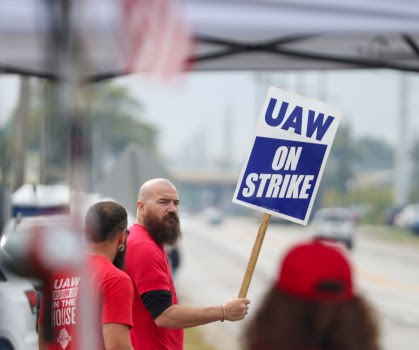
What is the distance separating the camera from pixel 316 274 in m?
2.27

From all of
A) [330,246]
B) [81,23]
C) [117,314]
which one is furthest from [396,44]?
[81,23]

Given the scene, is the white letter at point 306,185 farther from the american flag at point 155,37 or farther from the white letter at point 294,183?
the american flag at point 155,37

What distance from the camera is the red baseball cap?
225 cm

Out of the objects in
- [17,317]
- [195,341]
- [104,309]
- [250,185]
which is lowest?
[195,341]

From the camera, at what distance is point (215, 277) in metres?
29.5

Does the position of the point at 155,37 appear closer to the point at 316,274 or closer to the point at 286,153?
the point at 316,274

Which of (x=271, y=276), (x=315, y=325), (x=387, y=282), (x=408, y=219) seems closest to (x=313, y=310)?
(x=315, y=325)

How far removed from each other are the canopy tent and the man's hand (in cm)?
109

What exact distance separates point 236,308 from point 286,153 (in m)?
0.68

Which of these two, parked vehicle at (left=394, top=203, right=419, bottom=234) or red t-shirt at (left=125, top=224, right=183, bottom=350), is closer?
red t-shirt at (left=125, top=224, right=183, bottom=350)

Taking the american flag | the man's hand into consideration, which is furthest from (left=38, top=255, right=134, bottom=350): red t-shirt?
the american flag

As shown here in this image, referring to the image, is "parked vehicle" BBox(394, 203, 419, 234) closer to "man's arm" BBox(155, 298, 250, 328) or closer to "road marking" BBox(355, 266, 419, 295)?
"road marking" BBox(355, 266, 419, 295)

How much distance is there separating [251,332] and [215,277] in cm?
2731

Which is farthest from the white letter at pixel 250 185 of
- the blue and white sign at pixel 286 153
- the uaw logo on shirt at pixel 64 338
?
the uaw logo on shirt at pixel 64 338
